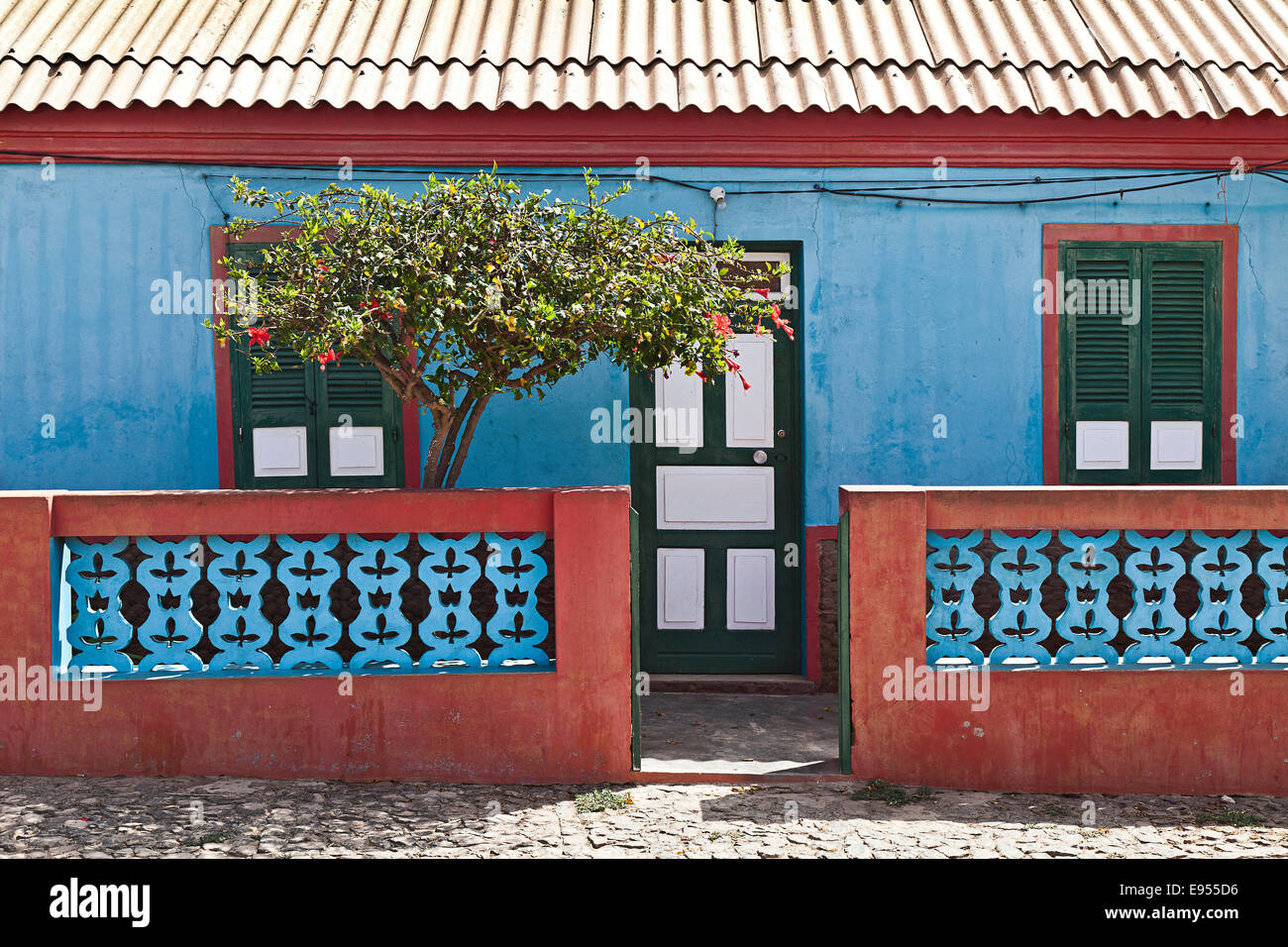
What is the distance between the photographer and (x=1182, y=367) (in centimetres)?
645

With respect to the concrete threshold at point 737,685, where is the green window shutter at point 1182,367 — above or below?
above

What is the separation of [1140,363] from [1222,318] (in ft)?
1.74

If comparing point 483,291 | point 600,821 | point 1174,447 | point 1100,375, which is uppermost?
point 483,291

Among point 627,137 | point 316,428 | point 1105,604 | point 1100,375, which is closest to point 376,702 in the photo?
point 316,428

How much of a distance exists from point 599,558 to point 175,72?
387 cm

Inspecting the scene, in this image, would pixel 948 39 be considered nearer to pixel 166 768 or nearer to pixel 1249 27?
pixel 1249 27

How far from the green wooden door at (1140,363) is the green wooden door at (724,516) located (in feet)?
5.37

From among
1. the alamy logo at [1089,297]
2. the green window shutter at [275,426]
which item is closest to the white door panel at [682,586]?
the green window shutter at [275,426]

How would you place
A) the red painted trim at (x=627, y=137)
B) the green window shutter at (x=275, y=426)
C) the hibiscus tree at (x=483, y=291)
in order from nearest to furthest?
the hibiscus tree at (x=483, y=291) < the red painted trim at (x=627, y=137) < the green window shutter at (x=275, y=426)

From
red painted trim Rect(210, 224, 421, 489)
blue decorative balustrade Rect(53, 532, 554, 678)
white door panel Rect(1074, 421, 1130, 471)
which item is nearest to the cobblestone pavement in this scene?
blue decorative balustrade Rect(53, 532, 554, 678)

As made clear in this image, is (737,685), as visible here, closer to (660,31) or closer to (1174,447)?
(1174,447)

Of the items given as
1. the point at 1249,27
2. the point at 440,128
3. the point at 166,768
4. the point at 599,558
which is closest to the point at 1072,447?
the point at 1249,27

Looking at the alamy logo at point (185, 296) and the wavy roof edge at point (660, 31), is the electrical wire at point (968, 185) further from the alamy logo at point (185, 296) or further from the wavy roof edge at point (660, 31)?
the alamy logo at point (185, 296)

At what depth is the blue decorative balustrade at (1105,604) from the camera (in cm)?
468
